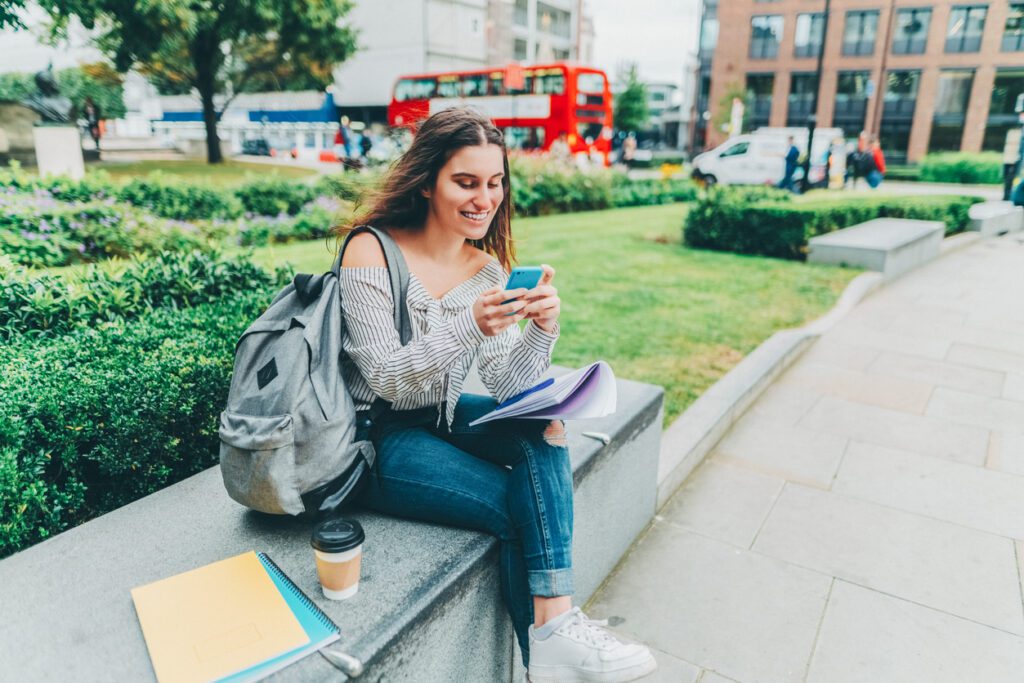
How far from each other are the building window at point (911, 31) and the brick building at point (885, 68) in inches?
2.1

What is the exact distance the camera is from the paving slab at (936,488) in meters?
3.11

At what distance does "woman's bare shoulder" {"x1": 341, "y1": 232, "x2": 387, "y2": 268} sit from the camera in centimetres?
193

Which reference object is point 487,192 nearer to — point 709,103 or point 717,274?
point 717,274

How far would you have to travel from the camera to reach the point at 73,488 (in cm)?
197

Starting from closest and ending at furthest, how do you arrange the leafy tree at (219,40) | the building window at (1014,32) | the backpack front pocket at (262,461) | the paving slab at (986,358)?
1. the backpack front pocket at (262,461)
2. the paving slab at (986,358)
3. the leafy tree at (219,40)
4. the building window at (1014,32)

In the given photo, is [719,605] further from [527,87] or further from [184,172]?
[527,87]

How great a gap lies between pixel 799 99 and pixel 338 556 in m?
43.5

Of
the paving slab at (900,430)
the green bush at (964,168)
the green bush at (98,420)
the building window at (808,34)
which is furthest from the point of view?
the building window at (808,34)

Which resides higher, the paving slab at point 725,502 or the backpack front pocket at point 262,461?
the backpack front pocket at point 262,461

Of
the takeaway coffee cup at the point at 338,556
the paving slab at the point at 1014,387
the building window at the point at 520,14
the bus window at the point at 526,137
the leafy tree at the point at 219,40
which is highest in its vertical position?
the building window at the point at 520,14

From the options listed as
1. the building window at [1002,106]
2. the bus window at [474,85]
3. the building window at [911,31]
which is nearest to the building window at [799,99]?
the building window at [911,31]

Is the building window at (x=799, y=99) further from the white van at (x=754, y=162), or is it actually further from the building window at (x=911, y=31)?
the white van at (x=754, y=162)

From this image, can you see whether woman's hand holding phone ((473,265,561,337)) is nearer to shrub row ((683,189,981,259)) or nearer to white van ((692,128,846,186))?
shrub row ((683,189,981,259))

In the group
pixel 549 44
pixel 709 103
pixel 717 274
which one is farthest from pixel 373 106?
pixel 717 274
